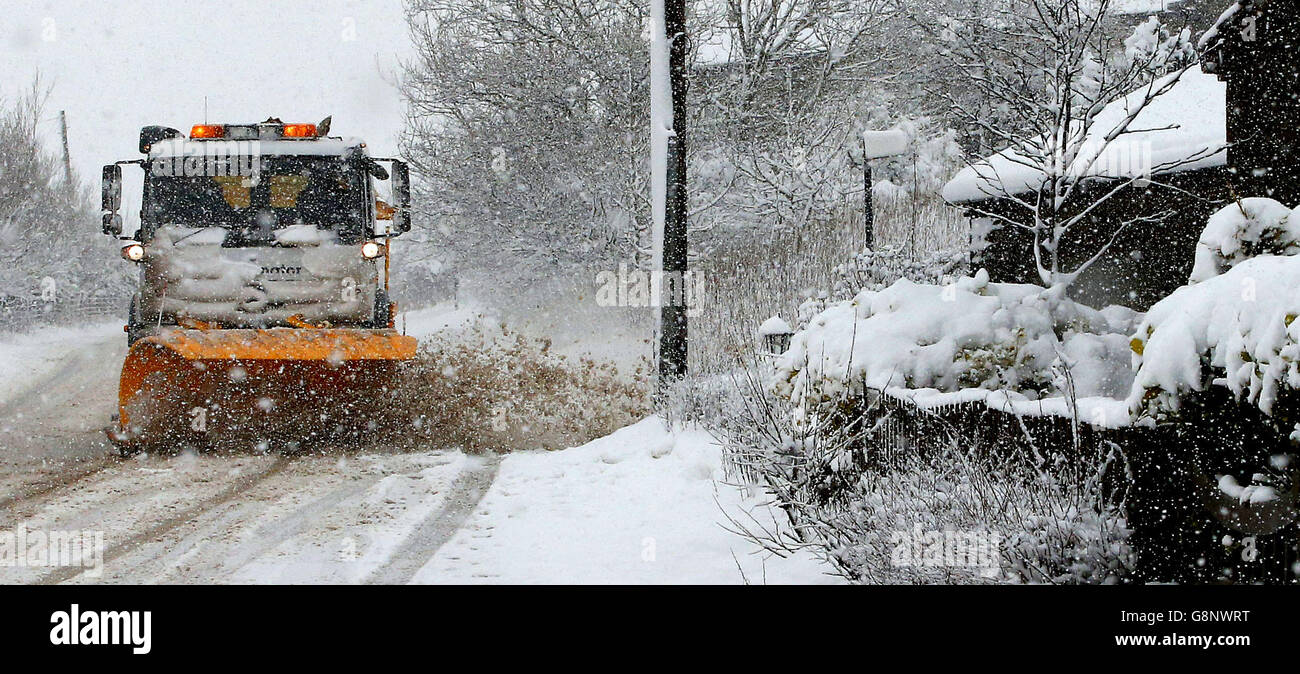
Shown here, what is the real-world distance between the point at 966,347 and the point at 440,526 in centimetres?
346

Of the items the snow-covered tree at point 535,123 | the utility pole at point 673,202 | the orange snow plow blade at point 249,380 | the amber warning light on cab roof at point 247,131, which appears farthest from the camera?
the snow-covered tree at point 535,123

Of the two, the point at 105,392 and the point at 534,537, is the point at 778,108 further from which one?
the point at 534,537

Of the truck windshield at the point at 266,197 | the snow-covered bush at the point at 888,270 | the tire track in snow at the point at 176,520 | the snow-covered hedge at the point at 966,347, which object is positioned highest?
the truck windshield at the point at 266,197

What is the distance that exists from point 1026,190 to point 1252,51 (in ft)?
6.54

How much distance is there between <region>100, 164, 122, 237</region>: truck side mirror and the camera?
857cm

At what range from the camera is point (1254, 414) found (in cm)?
357

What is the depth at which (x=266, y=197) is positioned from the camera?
881 cm

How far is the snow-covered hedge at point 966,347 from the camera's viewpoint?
5293 millimetres

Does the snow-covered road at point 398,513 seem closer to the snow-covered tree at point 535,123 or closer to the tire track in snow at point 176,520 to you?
the tire track in snow at point 176,520

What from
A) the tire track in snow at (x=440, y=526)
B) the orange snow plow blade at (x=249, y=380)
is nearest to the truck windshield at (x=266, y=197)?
the orange snow plow blade at (x=249, y=380)

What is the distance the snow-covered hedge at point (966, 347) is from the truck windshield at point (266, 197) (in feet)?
16.4

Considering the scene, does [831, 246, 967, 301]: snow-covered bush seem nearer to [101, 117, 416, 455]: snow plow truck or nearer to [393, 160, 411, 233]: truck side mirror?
[393, 160, 411, 233]: truck side mirror
